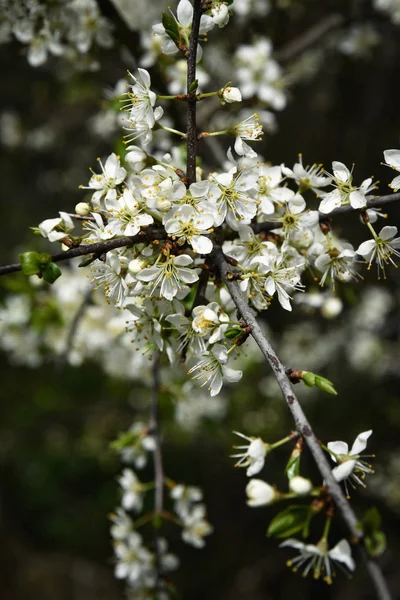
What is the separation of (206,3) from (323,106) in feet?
10.6

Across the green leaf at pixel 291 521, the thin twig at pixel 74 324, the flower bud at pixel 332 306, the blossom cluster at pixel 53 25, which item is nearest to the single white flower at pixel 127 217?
the green leaf at pixel 291 521

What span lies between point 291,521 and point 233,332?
408 mm

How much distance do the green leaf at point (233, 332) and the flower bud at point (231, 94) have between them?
516 millimetres

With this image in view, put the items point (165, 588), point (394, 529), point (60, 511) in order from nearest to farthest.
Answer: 1. point (165, 588)
2. point (394, 529)
3. point (60, 511)

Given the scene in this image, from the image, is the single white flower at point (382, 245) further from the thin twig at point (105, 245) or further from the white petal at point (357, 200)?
the thin twig at point (105, 245)

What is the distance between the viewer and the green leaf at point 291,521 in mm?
1147

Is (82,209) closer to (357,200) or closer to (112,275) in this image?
(112,275)

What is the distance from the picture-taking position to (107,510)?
469 centimetres

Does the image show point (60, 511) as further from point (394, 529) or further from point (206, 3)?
point (206, 3)

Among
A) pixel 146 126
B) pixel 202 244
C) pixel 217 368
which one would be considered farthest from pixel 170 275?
pixel 146 126

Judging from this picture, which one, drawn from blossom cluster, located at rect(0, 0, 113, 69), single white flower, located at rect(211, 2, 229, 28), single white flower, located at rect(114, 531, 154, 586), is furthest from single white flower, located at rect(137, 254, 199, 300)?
blossom cluster, located at rect(0, 0, 113, 69)

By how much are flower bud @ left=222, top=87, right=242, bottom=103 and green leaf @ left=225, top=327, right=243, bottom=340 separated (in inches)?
20.3

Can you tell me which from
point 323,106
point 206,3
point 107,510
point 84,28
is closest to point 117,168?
point 206,3

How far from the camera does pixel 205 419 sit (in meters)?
3.72
